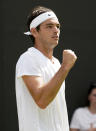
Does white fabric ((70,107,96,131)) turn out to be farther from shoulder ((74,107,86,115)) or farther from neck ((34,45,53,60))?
neck ((34,45,53,60))

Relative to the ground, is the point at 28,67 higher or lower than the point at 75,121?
higher

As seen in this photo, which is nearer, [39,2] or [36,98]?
[36,98]

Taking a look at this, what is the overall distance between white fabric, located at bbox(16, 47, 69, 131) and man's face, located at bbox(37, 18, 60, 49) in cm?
10

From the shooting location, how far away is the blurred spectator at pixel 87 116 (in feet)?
18.7

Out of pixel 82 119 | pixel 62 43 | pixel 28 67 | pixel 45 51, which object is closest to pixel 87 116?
pixel 82 119

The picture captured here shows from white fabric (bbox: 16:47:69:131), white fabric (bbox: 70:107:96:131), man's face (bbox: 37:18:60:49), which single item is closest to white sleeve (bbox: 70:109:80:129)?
white fabric (bbox: 70:107:96:131)

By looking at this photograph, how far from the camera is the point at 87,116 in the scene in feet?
19.0

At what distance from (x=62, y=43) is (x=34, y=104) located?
2.79 meters

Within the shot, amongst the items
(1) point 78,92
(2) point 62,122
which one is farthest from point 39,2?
(2) point 62,122

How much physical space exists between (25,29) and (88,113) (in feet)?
4.24

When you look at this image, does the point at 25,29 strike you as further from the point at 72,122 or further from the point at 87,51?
the point at 72,122

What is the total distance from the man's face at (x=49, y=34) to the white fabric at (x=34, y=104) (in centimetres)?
10

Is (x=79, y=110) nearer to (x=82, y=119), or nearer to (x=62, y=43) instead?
(x=82, y=119)

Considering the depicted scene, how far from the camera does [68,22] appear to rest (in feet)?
19.2
